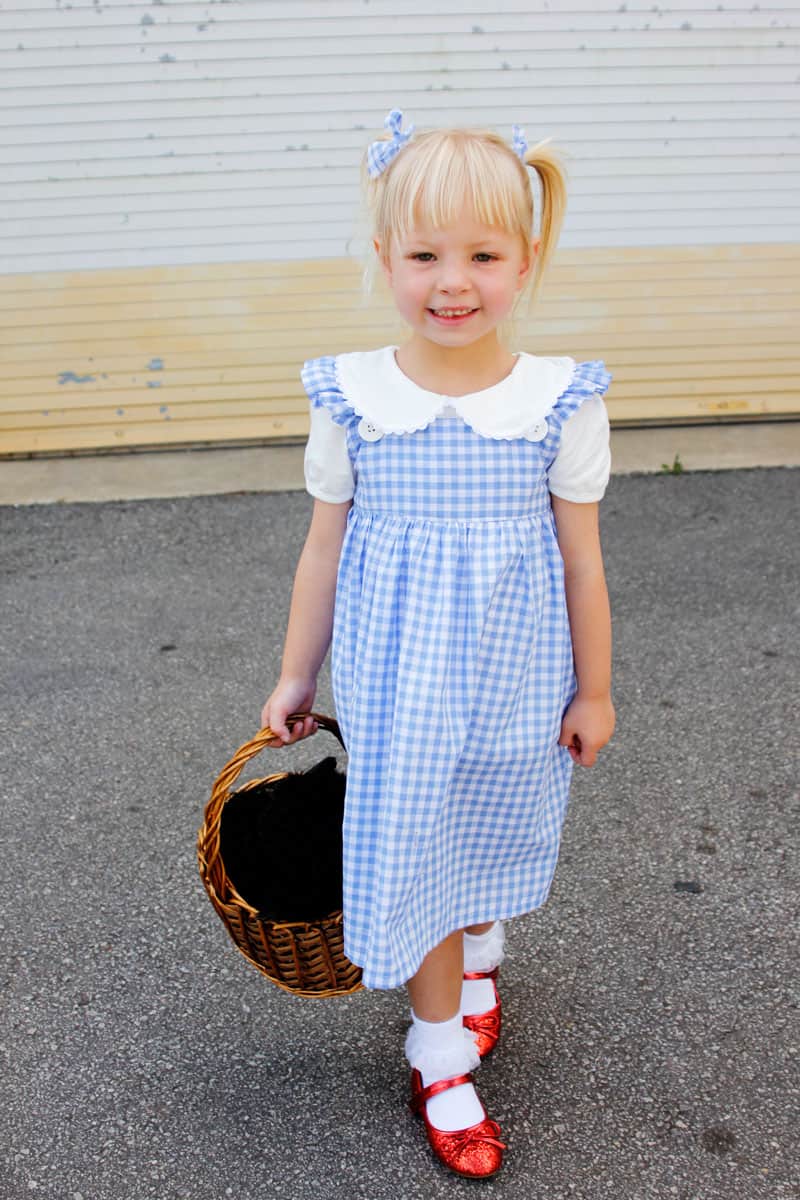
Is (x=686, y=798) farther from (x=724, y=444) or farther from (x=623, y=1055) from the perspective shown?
(x=724, y=444)

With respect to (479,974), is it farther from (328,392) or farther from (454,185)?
(454,185)

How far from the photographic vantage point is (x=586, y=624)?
189 cm

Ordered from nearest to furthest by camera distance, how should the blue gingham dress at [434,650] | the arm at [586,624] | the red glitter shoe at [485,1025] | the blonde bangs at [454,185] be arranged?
the blonde bangs at [454,185], the blue gingham dress at [434,650], the arm at [586,624], the red glitter shoe at [485,1025]

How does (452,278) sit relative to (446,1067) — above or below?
above

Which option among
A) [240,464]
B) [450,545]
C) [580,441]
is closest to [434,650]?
[450,545]

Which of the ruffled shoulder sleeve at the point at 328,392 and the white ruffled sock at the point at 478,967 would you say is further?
the white ruffled sock at the point at 478,967

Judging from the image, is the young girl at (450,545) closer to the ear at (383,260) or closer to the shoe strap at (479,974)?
the ear at (383,260)

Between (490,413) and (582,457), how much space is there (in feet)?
0.51

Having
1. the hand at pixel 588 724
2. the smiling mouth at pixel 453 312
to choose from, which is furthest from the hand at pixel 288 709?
the smiling mouth at pixel 453 312

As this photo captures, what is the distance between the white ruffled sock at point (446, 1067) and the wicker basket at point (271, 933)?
0.52 feet

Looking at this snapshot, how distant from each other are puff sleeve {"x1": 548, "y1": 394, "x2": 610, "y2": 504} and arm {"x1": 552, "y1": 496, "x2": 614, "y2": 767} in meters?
0.03

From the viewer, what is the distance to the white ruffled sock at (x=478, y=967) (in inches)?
87.7

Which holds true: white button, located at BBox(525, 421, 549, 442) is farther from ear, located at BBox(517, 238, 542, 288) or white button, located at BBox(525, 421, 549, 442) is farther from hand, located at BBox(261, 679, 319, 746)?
hand, located at BBox(261, 679, 319, 746)

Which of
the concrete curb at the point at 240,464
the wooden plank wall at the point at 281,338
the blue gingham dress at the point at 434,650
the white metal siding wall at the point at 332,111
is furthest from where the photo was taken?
the wooden plank wall at the point at 281,338
